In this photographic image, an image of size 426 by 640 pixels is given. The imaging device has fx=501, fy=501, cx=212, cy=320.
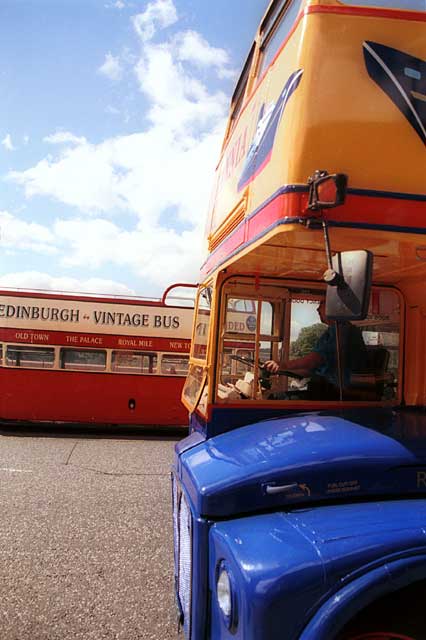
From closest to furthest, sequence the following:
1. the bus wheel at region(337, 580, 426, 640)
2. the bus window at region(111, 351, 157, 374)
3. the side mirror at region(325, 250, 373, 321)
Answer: the bus wheel at region(337, 580, 426, 640), the side mirror at region(325, 250, 373, 321), the bus window at region(111, 351, 157, 374)

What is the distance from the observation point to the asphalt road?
10.2ft

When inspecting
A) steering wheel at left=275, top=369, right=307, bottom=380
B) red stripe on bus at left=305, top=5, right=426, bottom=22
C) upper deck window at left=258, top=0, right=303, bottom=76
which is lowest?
steering wheel at left=275, top=369, right=307, bottom=380

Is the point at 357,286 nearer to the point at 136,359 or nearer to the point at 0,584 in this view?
the point at 0,584

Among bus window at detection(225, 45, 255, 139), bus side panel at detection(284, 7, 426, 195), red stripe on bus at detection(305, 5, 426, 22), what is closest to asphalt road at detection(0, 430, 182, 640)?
bus side panel at detection(284, 7, 426, 195)

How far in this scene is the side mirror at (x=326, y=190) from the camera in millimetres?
1954

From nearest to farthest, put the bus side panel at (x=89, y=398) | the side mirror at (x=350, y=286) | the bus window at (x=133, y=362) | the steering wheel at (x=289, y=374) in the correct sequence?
the side mirror at (x=350, y=286), the steering wheel at (x=289, y=374), the bus side panel at (x=89, y=398), the bus window at (x=133, y=362)

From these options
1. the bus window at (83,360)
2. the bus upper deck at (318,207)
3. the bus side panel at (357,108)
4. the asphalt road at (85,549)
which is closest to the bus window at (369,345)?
the bus upper deck at (318,207)

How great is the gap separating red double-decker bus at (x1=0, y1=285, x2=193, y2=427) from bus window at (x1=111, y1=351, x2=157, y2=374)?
0.06 ft

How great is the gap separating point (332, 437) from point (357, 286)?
769 millimetres

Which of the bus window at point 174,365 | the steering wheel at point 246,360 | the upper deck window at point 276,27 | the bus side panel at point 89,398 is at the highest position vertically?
the upper deck window at point 276,27

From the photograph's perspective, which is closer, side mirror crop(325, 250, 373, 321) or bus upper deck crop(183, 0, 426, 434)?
side mirror crop(325, 250, 373, 321)

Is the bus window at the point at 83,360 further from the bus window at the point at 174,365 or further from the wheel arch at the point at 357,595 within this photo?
the wheel arch at the point at 357,595

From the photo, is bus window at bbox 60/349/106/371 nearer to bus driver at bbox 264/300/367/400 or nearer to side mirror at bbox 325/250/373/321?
bus driver at bbox 264/300/367/400

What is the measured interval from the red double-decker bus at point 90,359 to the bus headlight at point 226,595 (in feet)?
25.9
